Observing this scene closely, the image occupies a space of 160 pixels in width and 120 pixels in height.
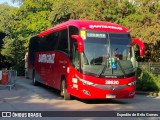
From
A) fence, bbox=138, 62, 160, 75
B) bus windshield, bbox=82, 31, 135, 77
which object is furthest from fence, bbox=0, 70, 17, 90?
fence, bbox=138, 62, 160, 75

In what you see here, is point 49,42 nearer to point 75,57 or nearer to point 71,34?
point 71,34

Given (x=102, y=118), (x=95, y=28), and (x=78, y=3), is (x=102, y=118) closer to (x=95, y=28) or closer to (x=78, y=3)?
(x=95, y=28)

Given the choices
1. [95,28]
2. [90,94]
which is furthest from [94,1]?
[90,94]

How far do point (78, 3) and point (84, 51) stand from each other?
1605 centimetres

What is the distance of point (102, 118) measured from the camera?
11.3 metres

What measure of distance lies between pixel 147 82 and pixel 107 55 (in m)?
8.58

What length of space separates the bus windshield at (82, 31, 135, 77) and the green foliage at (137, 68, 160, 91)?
7574 mm

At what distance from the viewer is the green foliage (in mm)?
22578

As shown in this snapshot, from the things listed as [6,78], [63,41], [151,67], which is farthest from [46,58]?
[151,67]

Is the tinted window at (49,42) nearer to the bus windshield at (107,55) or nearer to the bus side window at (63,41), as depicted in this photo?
the bus side window at (63,41)

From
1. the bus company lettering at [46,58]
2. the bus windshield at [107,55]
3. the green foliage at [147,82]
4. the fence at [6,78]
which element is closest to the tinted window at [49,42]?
the bus company lettering at [46,58]

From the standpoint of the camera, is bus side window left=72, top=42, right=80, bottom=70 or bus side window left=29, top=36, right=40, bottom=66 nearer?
bus side window left=72, top=42, right=80, bottom=70

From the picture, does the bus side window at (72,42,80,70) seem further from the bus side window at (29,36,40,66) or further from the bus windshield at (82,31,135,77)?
the bus side window at (29,36,40,66)

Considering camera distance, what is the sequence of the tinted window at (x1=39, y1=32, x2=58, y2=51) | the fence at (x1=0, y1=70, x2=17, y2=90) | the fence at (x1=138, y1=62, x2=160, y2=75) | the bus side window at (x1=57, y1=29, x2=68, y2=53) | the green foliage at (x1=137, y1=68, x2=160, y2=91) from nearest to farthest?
the bus side window at (x1=57, y1=29, x2=68, y2=53), the tinted window at (x1=39, y1=32, x2=58, y2=51), the fence at (x1=0, y1=70, x2=17, y2=90), the green foliage at (x1=137, y1=68, x2=160, y2=91), the fence at (x1=138, y1=62, x2=160, y2=75)
